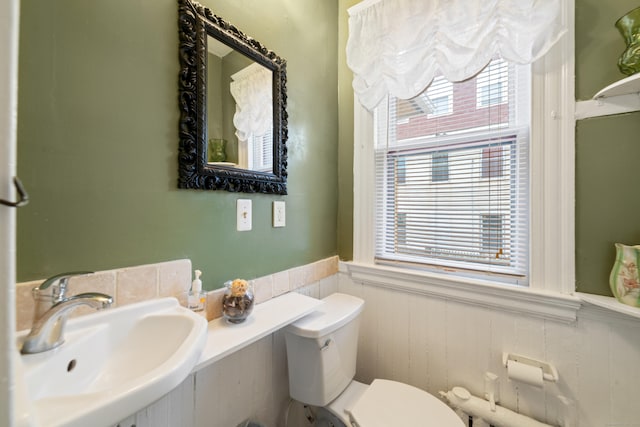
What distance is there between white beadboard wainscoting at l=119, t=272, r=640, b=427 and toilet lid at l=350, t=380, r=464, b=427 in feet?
0.68

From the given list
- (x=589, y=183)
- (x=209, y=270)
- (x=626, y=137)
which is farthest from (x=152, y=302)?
(x=626, y=137)

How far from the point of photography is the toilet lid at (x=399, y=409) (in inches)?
40.6

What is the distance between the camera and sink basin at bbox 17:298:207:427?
0.42 m

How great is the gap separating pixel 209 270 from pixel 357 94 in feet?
3.94

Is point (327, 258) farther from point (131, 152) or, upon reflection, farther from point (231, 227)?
point (131, 152)

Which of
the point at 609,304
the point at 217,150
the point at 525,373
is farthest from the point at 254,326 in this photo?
the point at 609,304

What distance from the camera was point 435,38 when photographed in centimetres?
124

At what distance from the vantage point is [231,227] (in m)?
1.08

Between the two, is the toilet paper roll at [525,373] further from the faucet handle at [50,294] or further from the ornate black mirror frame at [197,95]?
the faucet handle at [50,294]

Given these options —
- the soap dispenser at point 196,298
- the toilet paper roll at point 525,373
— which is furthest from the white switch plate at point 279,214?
the toilet paper roll at point 525,373

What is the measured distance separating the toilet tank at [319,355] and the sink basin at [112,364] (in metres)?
0.51

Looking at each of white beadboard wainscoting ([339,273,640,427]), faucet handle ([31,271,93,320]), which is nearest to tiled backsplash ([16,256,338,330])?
faucet handle ([31,271,93,320])

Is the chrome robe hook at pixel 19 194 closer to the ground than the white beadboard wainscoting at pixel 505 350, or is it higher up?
higher up

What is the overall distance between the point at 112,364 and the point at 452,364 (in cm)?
138
